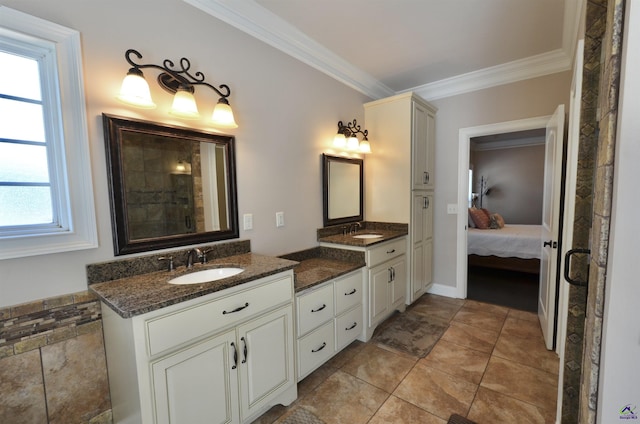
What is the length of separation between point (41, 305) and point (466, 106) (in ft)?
13.0

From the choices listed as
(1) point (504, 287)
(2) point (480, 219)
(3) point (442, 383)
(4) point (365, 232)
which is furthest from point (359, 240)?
(2) point (480, 219)

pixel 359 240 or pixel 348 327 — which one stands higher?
pixel 359 240

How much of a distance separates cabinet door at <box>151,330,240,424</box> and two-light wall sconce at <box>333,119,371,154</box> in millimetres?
2010

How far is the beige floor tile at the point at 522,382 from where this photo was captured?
1752 mm

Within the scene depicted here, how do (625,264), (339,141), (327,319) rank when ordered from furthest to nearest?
(339,141) → (327,319) → (625,264)

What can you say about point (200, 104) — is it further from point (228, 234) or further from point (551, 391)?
point (551, 391)

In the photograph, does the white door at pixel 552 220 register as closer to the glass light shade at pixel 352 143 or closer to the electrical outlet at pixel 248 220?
the glass light shade at pixel 352 143

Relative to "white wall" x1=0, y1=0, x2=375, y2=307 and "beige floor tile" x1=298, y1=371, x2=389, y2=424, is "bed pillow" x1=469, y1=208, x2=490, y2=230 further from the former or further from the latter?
"beige floor tile" x1=298, y1=371, x2=389, y2=424

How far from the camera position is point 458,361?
84.7 inches

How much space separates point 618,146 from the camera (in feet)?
2.26

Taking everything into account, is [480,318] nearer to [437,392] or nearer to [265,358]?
[437,392]

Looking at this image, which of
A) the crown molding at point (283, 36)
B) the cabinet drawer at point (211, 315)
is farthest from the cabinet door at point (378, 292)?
the crown molding at point (283, 36)

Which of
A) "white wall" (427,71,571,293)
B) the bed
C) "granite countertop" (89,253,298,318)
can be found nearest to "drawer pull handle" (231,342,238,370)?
"granite countertop" (89,253,298,318)

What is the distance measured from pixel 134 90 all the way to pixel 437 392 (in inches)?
99.9
